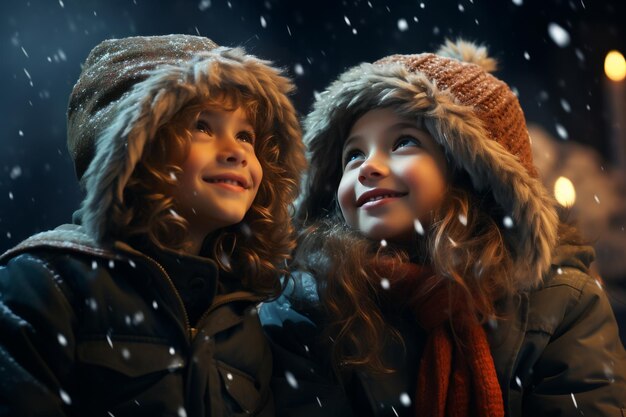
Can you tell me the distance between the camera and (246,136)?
52.4 inches

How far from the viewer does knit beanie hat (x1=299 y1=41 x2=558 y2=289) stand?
4.33 feet

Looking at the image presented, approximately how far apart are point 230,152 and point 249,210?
21cm

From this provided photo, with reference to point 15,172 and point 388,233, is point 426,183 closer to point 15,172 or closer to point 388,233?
point 388,233

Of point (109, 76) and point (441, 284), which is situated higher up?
point (109, 76)

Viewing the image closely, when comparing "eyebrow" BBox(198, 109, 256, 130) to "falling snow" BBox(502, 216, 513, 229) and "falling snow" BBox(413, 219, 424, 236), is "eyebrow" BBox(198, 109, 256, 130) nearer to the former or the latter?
"falling snow" BBox(413, 219, 424, 236)

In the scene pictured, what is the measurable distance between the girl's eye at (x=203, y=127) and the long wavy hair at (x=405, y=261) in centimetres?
36

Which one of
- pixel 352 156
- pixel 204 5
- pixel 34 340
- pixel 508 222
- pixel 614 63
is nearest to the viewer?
pixel 34 340

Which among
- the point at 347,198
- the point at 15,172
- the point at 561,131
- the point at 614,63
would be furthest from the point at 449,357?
the point at 614,63

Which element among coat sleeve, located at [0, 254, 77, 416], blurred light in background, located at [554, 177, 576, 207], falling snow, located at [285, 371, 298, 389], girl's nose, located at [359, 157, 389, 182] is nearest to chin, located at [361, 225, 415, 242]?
girl's nose, located at [359, 157, 389, 182]

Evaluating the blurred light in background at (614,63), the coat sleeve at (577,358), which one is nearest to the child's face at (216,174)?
the coat sleeve at (577,358)

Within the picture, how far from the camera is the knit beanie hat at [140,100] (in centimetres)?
113

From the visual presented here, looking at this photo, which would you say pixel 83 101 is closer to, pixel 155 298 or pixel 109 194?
pixel 109 194

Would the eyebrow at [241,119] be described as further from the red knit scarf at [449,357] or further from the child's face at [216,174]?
the red knit scarf at [449,357]

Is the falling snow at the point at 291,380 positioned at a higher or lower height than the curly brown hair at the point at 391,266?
lower
